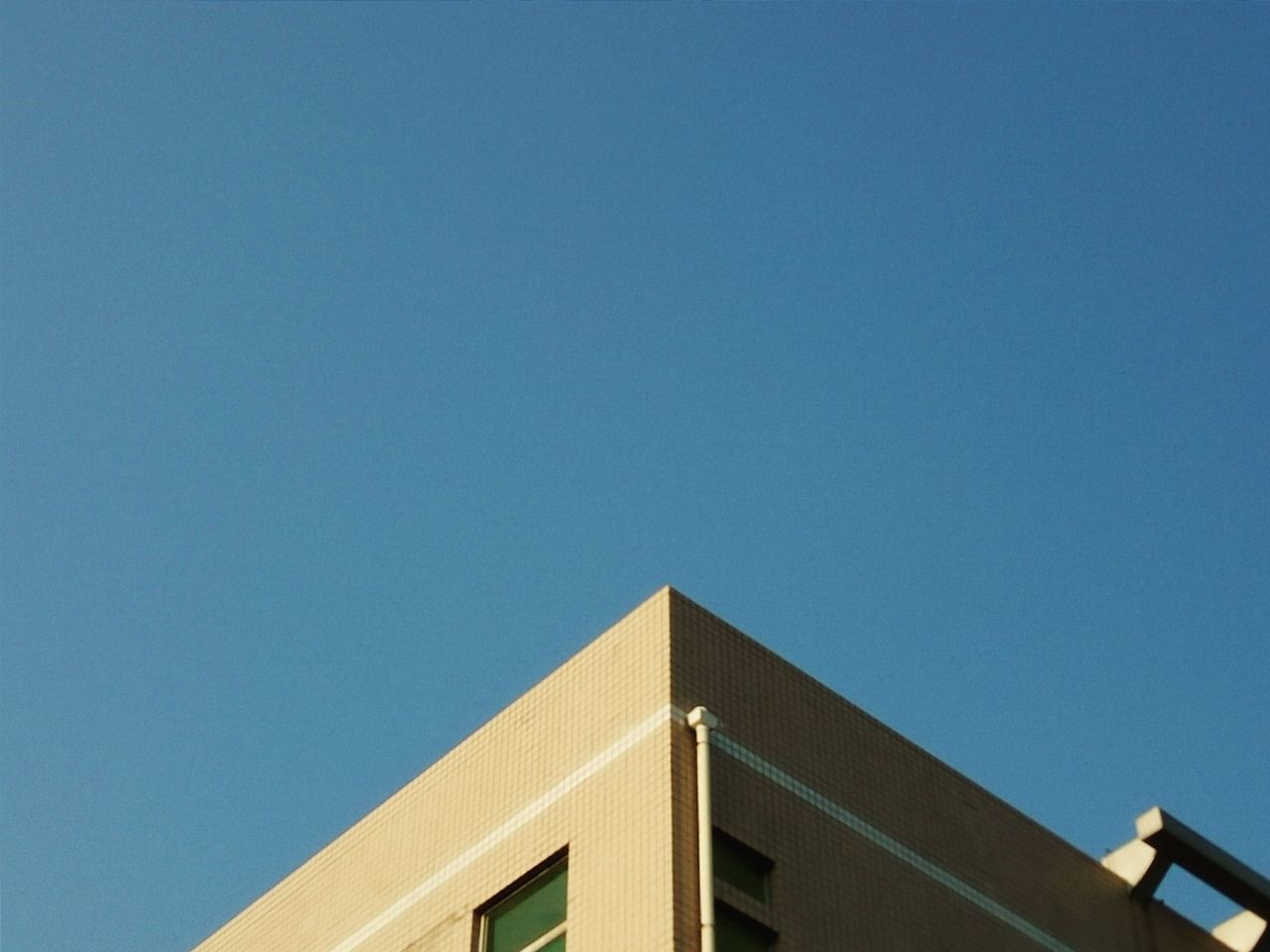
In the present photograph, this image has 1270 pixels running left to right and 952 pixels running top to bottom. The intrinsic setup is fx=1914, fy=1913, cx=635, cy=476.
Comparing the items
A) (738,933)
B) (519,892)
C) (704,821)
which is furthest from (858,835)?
(519,892)

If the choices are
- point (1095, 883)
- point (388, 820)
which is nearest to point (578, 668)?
point (388, 820)

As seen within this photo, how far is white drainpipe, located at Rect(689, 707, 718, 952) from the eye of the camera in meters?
16.3

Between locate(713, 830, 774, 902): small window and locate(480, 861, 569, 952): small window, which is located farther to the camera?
locate(480, 861, 569, 952): small window

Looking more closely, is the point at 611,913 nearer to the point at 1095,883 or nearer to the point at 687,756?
the point at 687,756

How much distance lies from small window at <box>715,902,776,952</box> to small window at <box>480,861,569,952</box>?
1567 mm

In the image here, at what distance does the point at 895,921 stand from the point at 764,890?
161 cm

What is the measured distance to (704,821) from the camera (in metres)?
17.1

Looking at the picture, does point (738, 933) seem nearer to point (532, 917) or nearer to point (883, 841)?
point (532, 917)

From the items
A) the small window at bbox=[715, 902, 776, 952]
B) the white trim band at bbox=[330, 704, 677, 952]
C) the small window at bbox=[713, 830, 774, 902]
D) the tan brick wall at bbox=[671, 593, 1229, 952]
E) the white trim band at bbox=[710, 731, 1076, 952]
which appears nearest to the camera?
the small window at bbox=[715, 902, 776, 952]

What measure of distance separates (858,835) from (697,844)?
257cm

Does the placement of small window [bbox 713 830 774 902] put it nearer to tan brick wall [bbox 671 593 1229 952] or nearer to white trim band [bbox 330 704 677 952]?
tan brick wall [bbox 671 593 1229 952]

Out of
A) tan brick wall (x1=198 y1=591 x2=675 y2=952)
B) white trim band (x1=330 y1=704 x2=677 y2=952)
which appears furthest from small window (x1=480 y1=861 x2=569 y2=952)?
white trim band (x1=330 y1=704 x2=677 y2=952)

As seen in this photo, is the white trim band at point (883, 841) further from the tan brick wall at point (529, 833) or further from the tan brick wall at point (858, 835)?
the tan brick wall at point (529, 833)

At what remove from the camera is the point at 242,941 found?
2202cm
